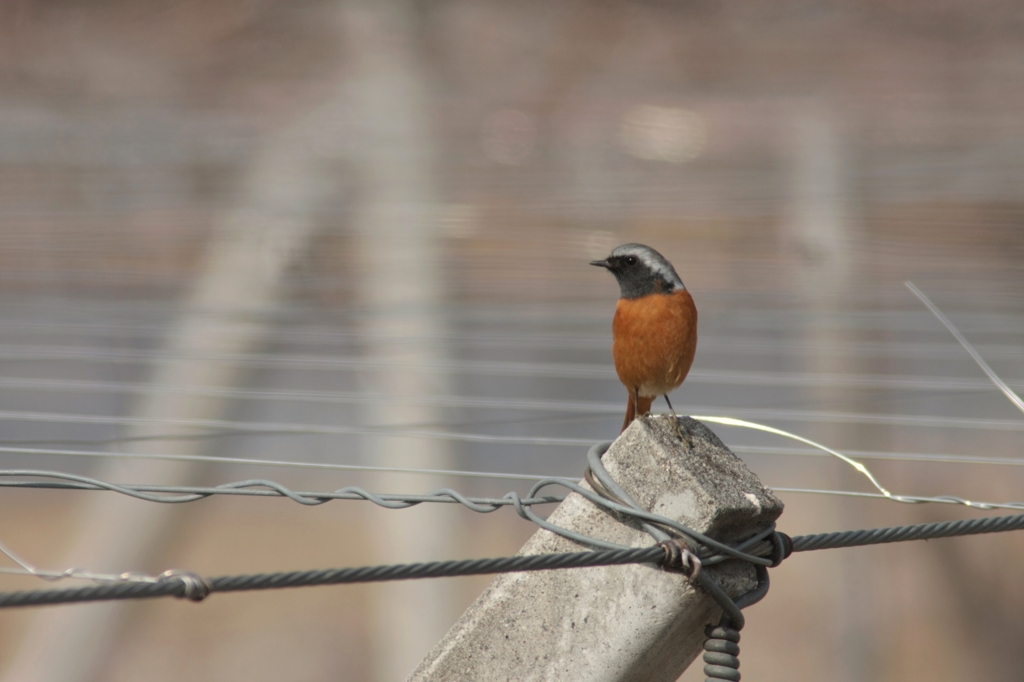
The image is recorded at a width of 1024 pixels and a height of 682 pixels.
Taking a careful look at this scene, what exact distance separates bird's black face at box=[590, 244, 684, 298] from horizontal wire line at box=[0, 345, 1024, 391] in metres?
1.07

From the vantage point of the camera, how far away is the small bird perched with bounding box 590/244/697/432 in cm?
219

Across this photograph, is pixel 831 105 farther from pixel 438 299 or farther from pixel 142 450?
pixel 142 450

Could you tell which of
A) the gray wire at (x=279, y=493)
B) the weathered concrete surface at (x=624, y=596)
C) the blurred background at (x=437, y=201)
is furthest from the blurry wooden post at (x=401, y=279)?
the weathered concrete surface at (x=624, y=596)

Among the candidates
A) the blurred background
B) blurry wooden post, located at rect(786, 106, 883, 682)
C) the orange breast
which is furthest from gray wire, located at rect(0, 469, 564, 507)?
blurry wooden post, located at rect(786, 106, 883, 682)

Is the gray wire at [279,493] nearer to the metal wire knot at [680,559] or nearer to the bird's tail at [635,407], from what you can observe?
the metal wire knot at [680,559]

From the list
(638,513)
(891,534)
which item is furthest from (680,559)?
(891,534)

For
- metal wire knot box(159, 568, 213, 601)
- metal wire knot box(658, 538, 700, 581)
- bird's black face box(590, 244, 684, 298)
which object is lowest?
metal wire knot box(658, 538, 700, 581)

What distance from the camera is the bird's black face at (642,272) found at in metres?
2.31

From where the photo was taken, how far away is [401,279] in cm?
343

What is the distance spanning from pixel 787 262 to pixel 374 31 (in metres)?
1.91

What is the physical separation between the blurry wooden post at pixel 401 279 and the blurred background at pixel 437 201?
12 millimetres

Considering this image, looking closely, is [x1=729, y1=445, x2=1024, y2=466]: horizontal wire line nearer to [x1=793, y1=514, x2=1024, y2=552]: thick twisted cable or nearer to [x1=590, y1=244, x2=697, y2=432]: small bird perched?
[x1=590, y1=244, x2=697, y2=432]: small bird perched

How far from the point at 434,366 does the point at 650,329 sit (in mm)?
1391

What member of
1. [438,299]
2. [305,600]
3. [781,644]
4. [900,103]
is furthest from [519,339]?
[305,600]
